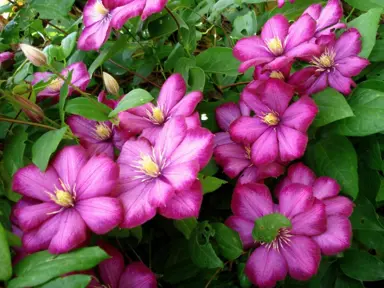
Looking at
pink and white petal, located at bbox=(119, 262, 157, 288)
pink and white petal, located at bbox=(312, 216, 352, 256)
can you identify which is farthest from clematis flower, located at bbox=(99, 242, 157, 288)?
pink and white petal, located at bbox=(312, 216, 352, 256)

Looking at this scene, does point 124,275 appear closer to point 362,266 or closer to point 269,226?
point 269,226

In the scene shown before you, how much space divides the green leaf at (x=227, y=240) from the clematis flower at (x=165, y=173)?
12 cm

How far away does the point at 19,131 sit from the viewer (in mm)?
649

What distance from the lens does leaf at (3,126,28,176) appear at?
2.06ft

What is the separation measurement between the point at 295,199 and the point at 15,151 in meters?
0.35

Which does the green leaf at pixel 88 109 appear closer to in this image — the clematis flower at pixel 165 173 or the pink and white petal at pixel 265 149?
the clematis flower at pixel 165 173

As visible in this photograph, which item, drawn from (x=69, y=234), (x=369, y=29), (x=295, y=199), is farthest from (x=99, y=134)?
(x=369, y=29)

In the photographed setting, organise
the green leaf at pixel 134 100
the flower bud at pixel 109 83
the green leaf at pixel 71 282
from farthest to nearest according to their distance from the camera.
A: the flower bud at pixel 109 83
the green leaf at pixel 134 100
the green leaf at pixel 71 282

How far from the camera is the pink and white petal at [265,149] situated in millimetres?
637

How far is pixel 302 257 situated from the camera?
0.63 m

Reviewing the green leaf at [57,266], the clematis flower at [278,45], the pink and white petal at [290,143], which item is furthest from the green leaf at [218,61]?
the green leaf at [57,266]

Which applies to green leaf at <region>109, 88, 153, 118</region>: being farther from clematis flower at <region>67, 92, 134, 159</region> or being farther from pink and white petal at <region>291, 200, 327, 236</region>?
pink and white petal at <region>291, 200, 327, 236</region>

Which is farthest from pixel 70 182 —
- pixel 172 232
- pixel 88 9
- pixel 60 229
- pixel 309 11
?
pixel 309 11

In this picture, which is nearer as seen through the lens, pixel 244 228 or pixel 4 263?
pixel 4 263
